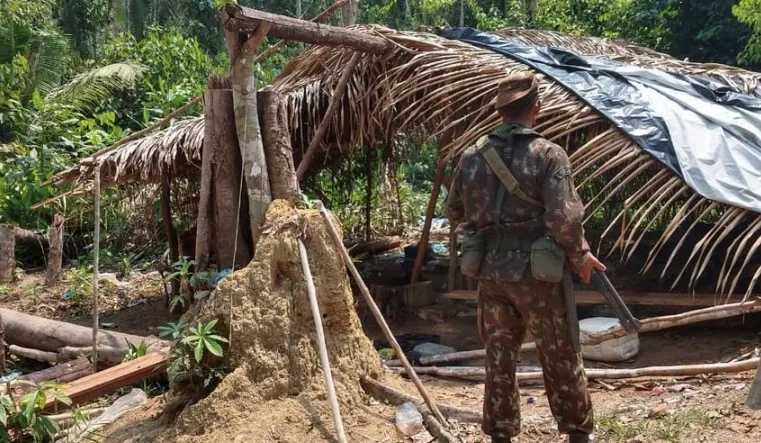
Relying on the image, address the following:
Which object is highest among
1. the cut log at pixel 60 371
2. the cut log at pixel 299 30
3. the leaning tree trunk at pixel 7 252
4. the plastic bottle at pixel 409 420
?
the cut log at pixel 299 30

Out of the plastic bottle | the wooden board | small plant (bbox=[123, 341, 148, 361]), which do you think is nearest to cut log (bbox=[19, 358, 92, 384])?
small plant (bbox=[123, 341, 148, 361])

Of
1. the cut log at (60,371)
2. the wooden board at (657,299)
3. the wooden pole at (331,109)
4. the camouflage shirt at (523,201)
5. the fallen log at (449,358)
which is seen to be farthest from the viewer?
the wooden pole at (331,109)

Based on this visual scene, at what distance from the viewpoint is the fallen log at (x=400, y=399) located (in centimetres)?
429

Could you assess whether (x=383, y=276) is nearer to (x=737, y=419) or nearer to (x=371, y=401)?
(x=371, y=401)

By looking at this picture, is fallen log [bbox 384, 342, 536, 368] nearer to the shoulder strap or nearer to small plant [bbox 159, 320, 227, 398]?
small plant [bbox 159, 320, 227, 398]

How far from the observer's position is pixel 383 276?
29.5ft

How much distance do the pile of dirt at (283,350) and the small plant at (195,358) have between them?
9cm

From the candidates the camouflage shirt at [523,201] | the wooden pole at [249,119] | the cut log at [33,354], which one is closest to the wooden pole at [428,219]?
the wooden pole at [249,119]

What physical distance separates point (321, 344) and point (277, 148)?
175cm

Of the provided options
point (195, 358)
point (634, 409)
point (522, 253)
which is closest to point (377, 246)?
point (634, 409)

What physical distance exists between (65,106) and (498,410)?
11.6 meters

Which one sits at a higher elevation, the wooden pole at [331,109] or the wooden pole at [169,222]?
the wooden pole at [331,109]

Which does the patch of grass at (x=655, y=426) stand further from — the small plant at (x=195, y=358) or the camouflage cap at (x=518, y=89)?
the small plant at (x=195, y=358)

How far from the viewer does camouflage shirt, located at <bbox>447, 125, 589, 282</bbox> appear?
3375 millimetres
